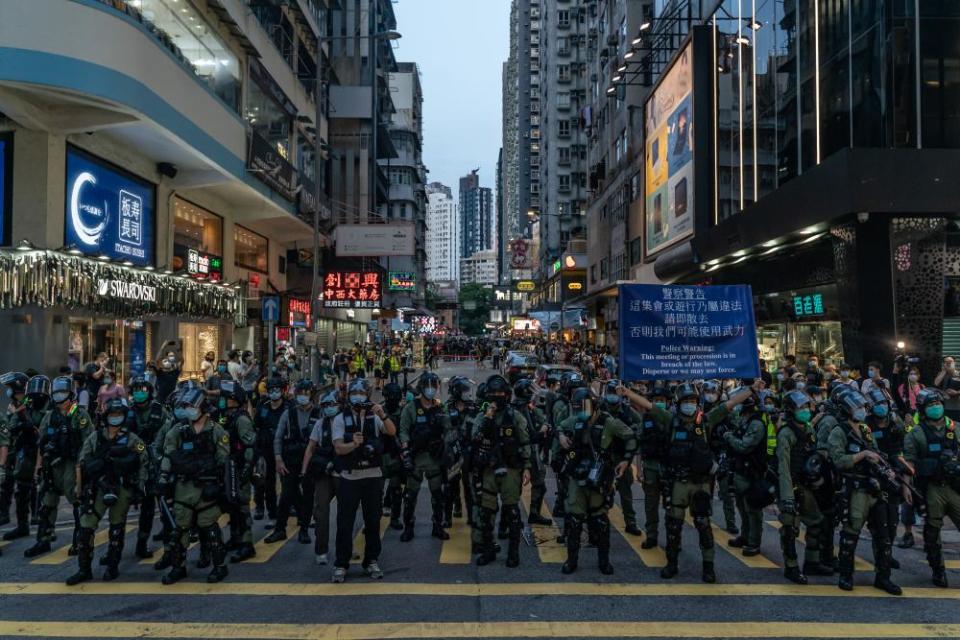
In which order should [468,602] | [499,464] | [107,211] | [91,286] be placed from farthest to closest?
[107,211] → [91,286] → [499,464] → [468,602]

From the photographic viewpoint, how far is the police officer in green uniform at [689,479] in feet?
21.6

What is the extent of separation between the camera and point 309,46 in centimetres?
3128

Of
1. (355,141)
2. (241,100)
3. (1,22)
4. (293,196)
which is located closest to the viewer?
(1,22)

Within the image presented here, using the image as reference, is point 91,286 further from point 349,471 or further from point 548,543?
point 548,543

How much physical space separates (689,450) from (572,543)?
160cm

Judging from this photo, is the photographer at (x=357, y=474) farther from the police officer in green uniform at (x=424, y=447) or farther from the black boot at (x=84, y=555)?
the black boot at (x=84, y=555)

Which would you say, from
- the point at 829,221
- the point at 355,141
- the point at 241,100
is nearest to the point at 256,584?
the point at 829,221

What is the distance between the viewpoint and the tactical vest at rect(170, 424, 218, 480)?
21.5ft

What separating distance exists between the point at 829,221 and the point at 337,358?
63.0ft

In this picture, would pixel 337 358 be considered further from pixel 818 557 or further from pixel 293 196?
pixel 818 557

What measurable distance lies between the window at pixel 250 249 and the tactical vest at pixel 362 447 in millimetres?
20029

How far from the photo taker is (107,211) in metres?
15.5

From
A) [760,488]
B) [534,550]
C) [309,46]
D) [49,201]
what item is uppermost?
[309,46]

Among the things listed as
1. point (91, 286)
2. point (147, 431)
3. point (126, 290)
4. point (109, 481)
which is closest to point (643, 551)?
point (109, 481)
